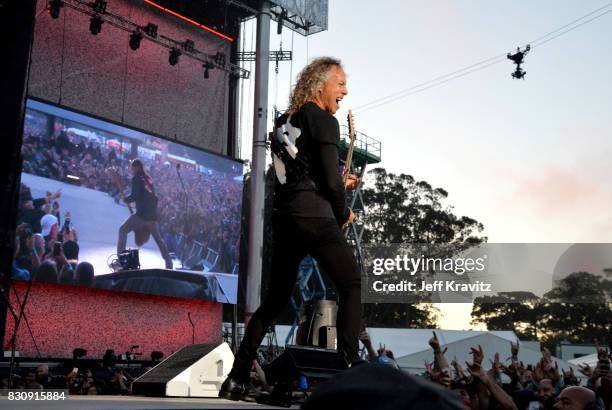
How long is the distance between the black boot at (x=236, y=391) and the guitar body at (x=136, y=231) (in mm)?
15200

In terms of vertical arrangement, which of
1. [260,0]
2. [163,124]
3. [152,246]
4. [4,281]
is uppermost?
[260,0]

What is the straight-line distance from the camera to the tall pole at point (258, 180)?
1967 cm

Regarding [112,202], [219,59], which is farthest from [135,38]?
[112,202]

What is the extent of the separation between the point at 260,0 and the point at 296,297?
1905cm

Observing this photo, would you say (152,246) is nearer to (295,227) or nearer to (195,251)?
(195,251)

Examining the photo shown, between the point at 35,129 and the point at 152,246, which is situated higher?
the point at 35,129

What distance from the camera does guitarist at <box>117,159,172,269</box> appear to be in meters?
18.6

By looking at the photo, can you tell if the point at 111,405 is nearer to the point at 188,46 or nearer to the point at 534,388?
the point at 534,388

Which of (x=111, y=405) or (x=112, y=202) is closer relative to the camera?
(x=111, y=405)

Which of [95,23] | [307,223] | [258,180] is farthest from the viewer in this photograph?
[258,180]

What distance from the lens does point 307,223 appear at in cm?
358

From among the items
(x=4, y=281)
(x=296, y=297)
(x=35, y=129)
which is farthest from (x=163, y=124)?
(x=296, y=297)

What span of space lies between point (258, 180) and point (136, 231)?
3.83m

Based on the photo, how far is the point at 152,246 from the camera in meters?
19.1
